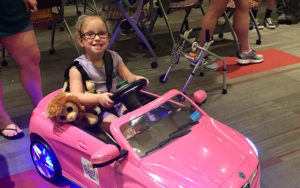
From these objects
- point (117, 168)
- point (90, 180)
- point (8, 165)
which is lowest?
point (8, 165)

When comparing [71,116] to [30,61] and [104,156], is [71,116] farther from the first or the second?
[30,61]

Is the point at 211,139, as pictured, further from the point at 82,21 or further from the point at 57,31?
the point at 57,31

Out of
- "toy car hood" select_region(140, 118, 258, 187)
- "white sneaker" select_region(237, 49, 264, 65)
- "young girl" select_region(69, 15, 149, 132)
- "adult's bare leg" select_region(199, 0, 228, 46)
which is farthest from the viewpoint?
"white sneaker" select_region(237, 49, 264, 65)

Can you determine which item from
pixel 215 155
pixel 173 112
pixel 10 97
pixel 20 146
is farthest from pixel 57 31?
pixel 215 155

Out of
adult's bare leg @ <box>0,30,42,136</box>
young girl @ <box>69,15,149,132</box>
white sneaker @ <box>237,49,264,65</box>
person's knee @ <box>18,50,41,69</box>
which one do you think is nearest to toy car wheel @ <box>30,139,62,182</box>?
young girl @ <box>69,15,149,132</box>

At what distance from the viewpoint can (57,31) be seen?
4156mm

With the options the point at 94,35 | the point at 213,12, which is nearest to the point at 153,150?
the point at 94,35

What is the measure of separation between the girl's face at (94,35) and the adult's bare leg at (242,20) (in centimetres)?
163

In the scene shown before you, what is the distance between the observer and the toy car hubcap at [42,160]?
147cm

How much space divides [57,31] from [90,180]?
3.26m

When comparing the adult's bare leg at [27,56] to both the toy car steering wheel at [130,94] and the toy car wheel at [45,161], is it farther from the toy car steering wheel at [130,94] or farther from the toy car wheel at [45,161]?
the toy car steering wheel at [130,94]

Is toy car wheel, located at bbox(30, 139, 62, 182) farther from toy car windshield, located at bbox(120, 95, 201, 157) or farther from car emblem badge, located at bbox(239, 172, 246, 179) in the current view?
car emblem badge, located at bbox(239, 172, 246, 179)

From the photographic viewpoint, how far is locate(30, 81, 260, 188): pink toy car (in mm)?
1034

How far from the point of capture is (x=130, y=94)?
52.4 inches
